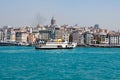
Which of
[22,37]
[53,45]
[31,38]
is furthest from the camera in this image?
[31,38]

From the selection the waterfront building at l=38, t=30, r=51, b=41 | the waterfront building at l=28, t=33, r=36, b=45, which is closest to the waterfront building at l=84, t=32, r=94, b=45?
the waterfront building at l=38, t=30, r=51, b=41

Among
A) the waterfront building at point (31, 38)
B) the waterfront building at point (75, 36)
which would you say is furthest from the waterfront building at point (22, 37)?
the waterfront building at point (75, 36)

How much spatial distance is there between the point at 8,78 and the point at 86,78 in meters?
3.46

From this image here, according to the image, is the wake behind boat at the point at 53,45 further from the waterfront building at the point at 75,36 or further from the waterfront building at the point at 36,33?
the waterfront building at the point at 36,33

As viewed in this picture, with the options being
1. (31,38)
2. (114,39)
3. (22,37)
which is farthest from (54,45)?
(31,38)

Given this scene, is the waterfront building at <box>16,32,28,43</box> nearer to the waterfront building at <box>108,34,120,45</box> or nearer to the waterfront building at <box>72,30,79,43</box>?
the waterfront building at <box>72,30,79,43</box>

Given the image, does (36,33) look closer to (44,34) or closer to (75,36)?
(44,34)

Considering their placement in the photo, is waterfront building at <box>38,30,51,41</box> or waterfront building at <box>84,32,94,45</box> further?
waterfront building at <box>38,30,51,41</box>

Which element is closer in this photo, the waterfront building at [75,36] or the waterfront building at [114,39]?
the waterfront building at [75,36]

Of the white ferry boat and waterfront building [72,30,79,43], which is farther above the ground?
waterfront building [72,30,79,43]

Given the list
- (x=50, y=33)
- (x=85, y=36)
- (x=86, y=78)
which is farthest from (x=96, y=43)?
(x=86, y=78)

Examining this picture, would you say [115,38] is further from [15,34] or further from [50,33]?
[15,34]

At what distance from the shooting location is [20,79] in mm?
18516

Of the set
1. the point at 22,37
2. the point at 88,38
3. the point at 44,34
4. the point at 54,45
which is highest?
the point at 44,34
